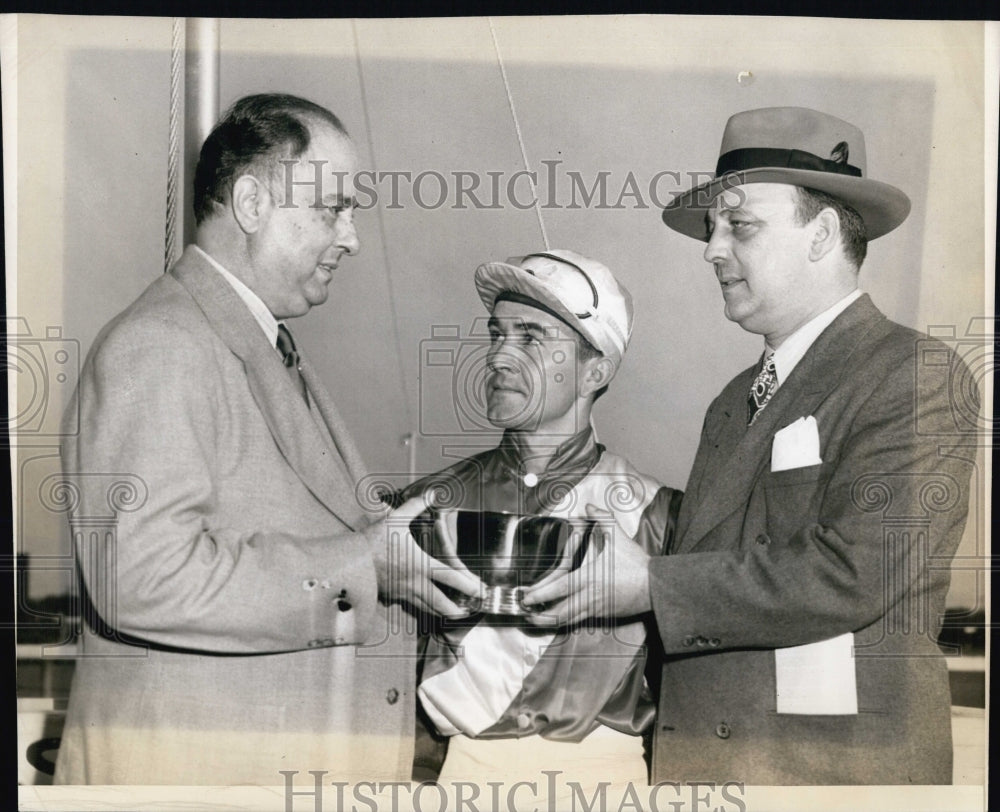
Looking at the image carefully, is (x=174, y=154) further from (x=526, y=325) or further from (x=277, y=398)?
(x=526, y=325)

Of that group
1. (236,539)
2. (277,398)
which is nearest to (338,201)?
(277,398)

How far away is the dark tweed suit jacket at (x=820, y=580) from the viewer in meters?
3.39

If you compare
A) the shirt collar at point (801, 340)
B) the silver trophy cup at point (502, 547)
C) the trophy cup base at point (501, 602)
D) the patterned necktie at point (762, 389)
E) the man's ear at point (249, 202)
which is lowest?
the trophy cup base at point (501, 602)

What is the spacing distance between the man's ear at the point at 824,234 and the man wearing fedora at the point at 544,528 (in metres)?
0.55

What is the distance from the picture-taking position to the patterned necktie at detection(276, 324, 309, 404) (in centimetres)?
351

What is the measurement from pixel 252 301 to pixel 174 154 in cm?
50

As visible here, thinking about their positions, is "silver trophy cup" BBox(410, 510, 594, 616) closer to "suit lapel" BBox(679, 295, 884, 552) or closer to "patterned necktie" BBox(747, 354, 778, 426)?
"suit lapel" BBox(679, 295, 884, 552)

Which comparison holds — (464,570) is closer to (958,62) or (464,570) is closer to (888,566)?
(888,566)

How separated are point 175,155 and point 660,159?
1.40 m

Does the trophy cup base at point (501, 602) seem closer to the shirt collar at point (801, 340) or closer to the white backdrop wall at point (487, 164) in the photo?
the white backdrop wall at point (487, 164)

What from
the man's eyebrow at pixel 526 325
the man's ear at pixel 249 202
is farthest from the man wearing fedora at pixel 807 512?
the man's ear at pixel 249 202

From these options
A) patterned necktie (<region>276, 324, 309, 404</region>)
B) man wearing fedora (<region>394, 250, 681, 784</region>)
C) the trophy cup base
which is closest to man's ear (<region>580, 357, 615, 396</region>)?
man wearing fedora (<region>394, 250, 681, 784</region>)

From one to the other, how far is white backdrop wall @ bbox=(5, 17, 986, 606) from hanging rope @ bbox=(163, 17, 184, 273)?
0.09 ft

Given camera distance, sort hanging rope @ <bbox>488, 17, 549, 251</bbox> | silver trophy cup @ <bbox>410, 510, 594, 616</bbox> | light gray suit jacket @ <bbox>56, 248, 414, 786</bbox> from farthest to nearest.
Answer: hanging rope @ <bbox>488, 17, 549, 251</bbox> < silver trophy cup @ <bbox>410, 510, 594, 616</bbox> < light gray suit jacket @ <bbox>56, 248, 414, 786</bbox>
